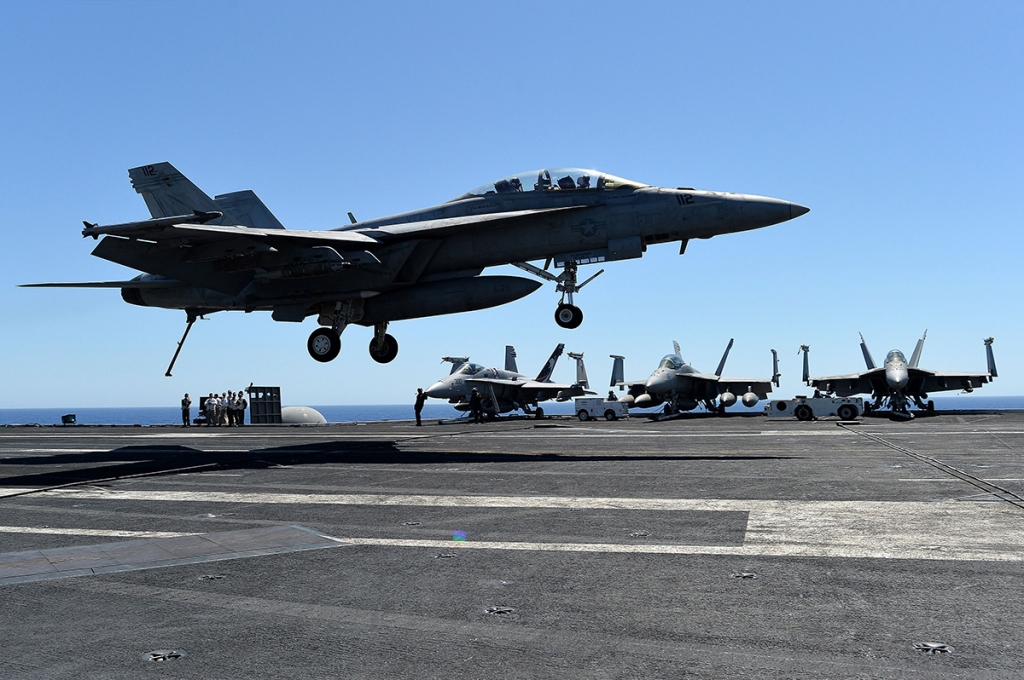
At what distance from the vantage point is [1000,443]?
682 inches

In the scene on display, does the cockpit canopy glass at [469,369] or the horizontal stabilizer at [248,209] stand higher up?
the horizontal stabilizer at [248,209]

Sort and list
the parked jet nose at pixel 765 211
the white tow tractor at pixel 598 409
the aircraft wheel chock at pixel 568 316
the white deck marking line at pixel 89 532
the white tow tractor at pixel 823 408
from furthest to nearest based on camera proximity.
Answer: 1. the white tow tractor at pixel 598 409
2. the white tow tractor at pixel 823 408
3. the aircraft wheel chock at pixel 568 316
4. the parked jet nose at pixel 765 211
5. the white deck marking line at pixel 89 532

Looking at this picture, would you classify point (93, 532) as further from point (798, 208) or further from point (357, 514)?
point (798, 208)

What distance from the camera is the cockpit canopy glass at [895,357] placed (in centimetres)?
4422

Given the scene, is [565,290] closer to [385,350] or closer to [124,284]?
[385,350]

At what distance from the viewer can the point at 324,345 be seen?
936 inches

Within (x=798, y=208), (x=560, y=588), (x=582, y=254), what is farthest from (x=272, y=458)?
(x=798, y=208)

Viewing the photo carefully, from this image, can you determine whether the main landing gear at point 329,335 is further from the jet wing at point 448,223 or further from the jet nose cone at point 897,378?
the jet nose cone at point 897,378

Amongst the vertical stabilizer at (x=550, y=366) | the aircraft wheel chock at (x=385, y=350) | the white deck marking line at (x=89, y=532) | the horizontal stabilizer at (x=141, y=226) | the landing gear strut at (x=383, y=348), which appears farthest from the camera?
the vertical stabilizer at (x=550, y=366)

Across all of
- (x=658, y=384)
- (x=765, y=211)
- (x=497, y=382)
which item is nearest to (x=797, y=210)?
(x=765, y=211)

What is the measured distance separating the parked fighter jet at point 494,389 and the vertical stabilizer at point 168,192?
23078 millimetres

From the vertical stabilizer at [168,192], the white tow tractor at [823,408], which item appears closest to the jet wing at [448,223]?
the vertical stabilizer at [168,192]

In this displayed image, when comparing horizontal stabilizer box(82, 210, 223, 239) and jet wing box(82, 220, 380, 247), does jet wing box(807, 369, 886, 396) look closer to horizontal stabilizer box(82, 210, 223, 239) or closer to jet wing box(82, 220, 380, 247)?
jet wing box(82, 220, 380, 247)

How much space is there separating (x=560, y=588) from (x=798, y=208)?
55.5 feet
